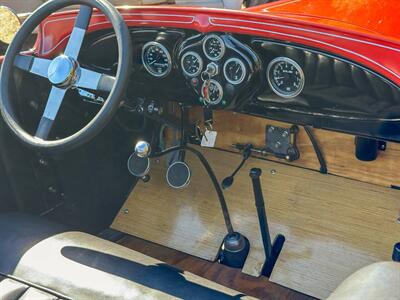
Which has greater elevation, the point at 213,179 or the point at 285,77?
the point at 285,77

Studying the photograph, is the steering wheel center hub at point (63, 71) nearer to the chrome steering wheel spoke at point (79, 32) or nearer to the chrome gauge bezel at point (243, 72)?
the chrome steering wheel spoke at point (79, 32)

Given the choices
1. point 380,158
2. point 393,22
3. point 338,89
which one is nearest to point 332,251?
point 380,158

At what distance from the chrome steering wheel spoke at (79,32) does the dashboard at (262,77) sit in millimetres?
181

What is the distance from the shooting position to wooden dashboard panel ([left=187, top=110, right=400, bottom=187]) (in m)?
2.28

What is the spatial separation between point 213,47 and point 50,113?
2.09 ft

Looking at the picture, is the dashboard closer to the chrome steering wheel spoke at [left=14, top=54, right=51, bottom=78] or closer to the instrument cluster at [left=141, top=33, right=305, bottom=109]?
the instrument cluster at [left=141, top=33, right=305, bottom=109]

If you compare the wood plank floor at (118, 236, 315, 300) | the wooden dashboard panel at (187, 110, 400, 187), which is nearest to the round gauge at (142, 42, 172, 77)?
the wooden dashboard panel at (187, 110, 400, 187)

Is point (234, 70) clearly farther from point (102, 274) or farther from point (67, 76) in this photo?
point (102, 274)

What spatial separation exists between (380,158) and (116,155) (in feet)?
4.07

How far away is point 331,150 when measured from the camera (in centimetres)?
238

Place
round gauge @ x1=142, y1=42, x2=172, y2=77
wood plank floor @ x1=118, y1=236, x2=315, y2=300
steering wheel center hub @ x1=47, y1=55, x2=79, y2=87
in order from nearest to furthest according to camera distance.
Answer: steering wheel center hub @ x1=47, y1=55, x2=79, y2=87, round gauge @ x1=142, y1=42, x2=172, y2=77, wood plank floor @ x1=118, y1=236, x2=315, y2=300

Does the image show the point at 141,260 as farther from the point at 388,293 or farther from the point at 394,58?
the point at 394,58

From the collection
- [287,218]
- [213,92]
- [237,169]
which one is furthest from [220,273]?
[213,92]

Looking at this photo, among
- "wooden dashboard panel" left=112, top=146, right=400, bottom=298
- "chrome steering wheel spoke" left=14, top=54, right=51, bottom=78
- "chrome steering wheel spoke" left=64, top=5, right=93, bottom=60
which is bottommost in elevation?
"wooden dashboard panel" left=112, top=146, right=400, bottom=298
